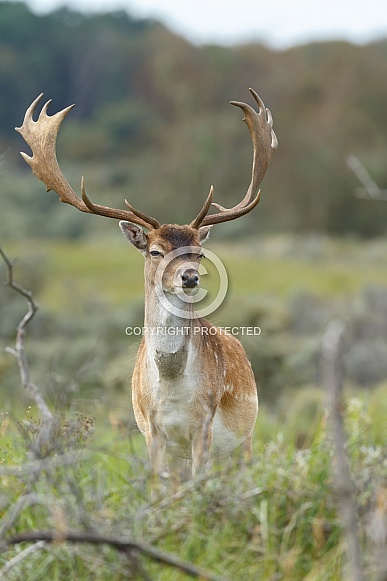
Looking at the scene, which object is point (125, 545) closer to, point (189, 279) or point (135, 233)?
point (189, 279)

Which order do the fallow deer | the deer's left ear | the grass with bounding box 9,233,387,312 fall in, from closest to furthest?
the fallow deer → the deer's left ear → the grass with bounding box 9,233,387,312

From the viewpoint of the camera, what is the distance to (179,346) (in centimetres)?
682

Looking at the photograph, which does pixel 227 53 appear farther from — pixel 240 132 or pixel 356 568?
pixel 356 568

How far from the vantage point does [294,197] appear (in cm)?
5197

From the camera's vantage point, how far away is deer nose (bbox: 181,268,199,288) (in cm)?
657

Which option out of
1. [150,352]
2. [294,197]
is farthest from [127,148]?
[150,352]

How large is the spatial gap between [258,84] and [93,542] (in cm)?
7904

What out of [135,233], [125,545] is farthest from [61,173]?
[125,545]

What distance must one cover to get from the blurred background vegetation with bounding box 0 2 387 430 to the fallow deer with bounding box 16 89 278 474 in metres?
0.50

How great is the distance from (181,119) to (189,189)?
A: 30.9 metres

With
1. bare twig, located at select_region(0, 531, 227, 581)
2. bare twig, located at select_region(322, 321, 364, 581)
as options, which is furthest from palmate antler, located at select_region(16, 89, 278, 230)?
bare twig, located at select_region(322, 321, 364, 581)

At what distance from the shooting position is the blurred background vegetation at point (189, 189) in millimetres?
17812

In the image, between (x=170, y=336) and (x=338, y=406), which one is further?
(x=170, y=336)

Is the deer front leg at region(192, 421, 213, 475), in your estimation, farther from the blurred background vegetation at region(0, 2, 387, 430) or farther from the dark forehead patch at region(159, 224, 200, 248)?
the dark forehead patch at region(159, 224, 200, 248)
